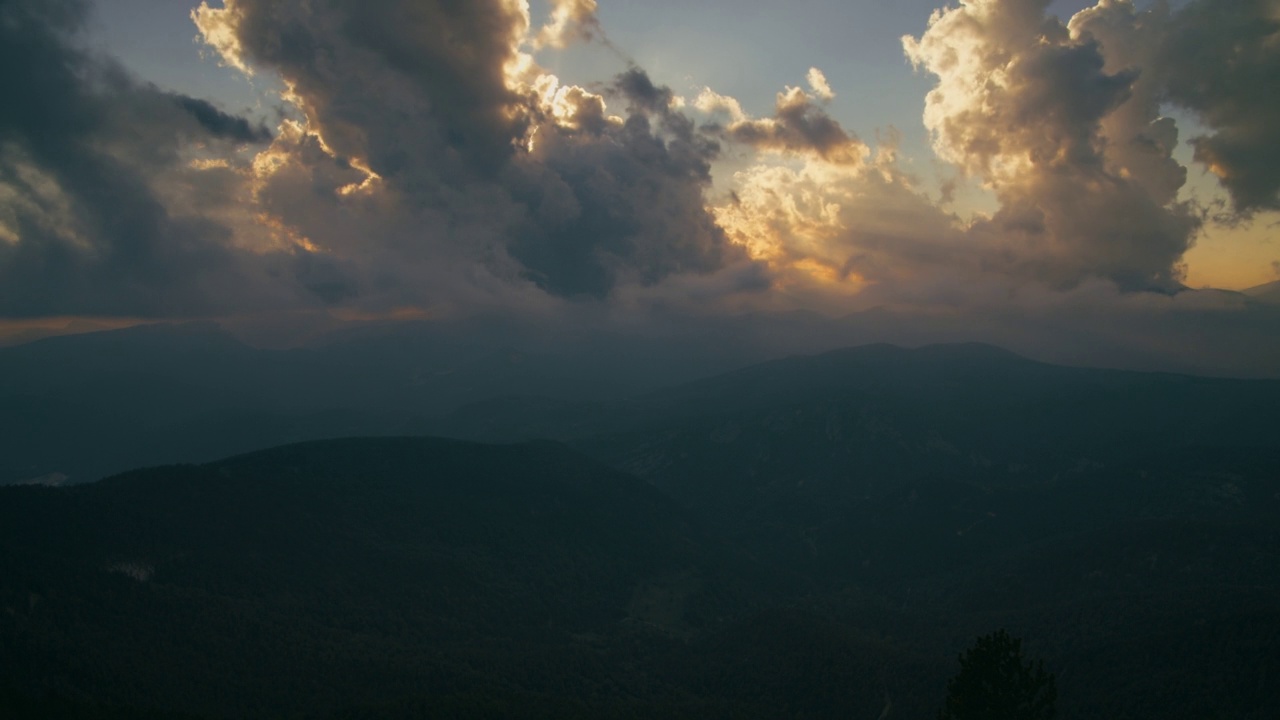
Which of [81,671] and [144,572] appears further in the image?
[144,572]

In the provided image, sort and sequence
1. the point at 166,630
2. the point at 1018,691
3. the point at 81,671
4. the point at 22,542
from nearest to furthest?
1. the point at 1018,691
2. the point at 81,671
3. the point at 166,630
4. the point at 22,542

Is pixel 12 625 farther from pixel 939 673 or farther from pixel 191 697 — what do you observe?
pixel 939 673

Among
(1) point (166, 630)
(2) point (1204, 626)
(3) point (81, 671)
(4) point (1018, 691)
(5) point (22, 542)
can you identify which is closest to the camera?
(4) point (1018, 691)

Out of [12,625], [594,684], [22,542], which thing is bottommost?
[594,684]

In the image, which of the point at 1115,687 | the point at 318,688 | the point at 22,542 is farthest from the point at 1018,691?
the point at 22,542

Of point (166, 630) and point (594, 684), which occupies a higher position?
point (166, 630)

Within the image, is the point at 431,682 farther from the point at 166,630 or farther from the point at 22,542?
the point at 22,542
